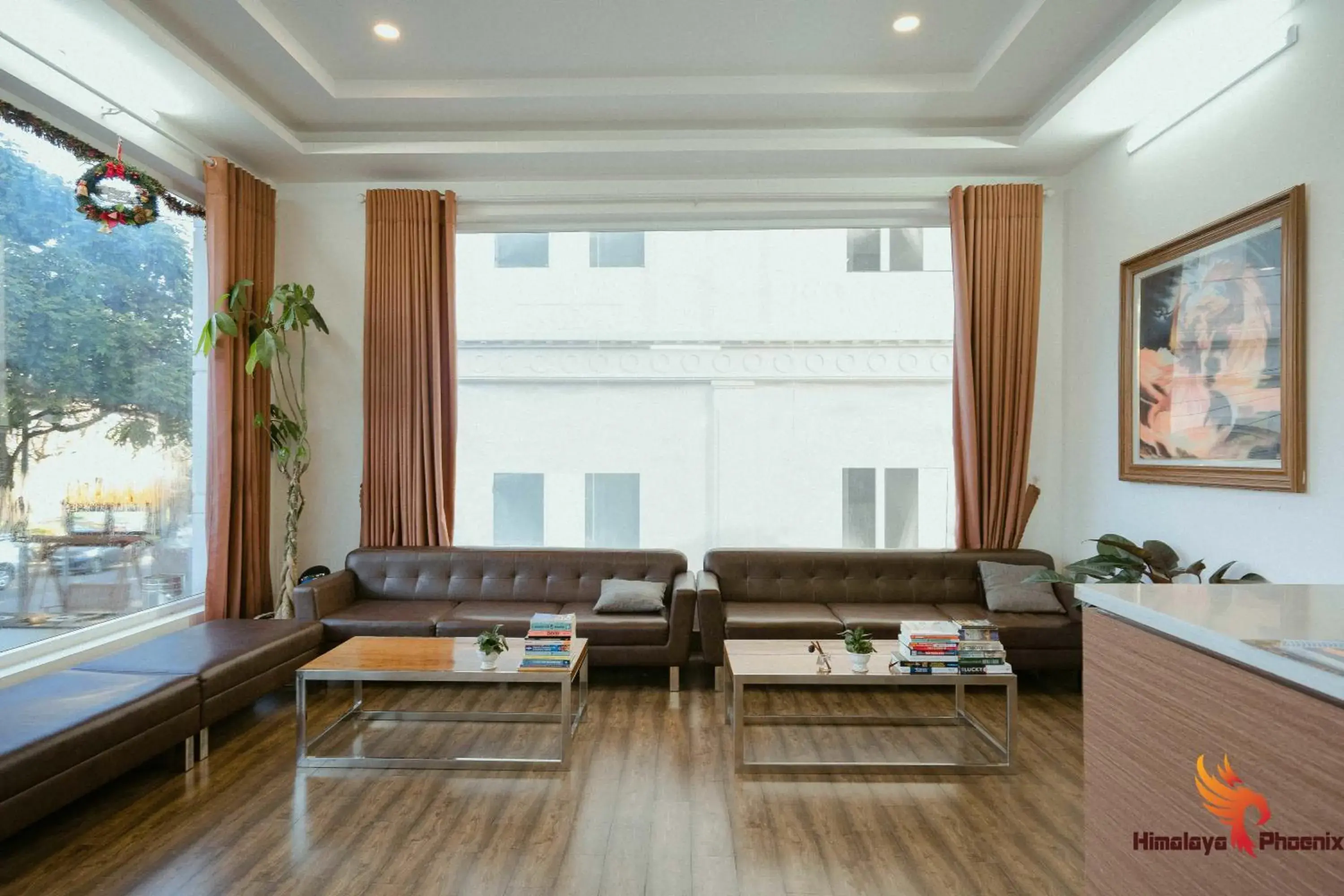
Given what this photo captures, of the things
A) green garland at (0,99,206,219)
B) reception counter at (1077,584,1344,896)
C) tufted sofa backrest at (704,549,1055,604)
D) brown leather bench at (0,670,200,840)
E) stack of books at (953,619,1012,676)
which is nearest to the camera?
reception counter at (1077,584,1344,896)

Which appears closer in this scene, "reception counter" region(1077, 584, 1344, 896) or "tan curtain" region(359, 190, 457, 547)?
"reception counter" region(1077, 584, 1344, 896)

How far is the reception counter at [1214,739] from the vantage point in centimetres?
91

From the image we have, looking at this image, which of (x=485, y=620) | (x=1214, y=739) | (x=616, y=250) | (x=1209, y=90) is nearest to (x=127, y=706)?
(x=485, y=620)

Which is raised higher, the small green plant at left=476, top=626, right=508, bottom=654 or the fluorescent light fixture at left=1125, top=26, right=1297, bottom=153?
the fluorescent light fixture at left=1125, top=26, right=1297, bottom=153

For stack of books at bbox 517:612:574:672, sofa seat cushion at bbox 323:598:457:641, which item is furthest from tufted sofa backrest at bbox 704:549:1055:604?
sofa seat cushion at bbox 323:598:457:641

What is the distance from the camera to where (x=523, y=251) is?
17.4 ft

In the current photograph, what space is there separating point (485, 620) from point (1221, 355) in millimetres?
4049

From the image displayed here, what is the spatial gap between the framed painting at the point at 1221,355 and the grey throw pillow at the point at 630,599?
9.43 ft

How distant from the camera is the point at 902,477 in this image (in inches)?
207

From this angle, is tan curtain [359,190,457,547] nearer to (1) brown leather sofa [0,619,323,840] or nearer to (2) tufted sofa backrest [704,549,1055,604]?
(1) brown leather sofa [0,619,323,840]

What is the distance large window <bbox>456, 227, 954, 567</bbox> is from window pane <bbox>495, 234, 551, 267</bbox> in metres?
0.05

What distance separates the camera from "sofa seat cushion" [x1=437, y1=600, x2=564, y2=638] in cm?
402

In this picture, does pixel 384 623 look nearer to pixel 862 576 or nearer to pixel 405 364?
pixel 405 364

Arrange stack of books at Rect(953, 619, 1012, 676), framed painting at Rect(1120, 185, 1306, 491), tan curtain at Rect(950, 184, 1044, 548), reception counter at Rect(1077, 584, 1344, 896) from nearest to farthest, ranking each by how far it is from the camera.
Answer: reception counter at Rect(1077, 584, 1344, 896), framed painting at Rect(1120, 185, 1306, 491), stack of books at Rect(953, 619, 1012, 676), tan curtain at Rect(950, 184, 1044, 548)
